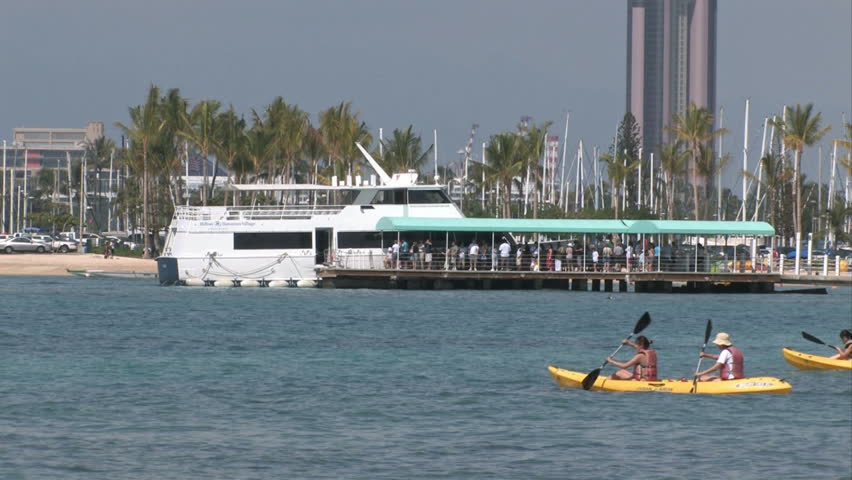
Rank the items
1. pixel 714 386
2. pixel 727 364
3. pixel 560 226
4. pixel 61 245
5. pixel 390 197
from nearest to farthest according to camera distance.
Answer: pixel 714 386 → pixel 727 364 → pixel 560 226 → pixel 390 197 → pixel 61 245

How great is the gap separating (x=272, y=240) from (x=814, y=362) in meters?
30.5

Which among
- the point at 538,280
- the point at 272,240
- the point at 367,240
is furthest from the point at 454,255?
the point at 272,240

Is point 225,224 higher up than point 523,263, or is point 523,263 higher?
point 225,224

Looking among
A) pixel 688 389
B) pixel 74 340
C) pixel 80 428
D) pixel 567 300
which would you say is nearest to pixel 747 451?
pixel 688 389

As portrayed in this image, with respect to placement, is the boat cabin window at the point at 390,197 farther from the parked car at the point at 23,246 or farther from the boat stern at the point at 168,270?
the parked car at the point at 23,246

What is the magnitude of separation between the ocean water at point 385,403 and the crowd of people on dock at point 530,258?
10080 mm

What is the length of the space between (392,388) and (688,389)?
5793mm

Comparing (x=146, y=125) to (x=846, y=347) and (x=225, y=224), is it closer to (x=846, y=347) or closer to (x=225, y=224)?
(x=225, y=224)

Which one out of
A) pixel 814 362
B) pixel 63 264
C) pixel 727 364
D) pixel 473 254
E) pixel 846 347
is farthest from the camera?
pixel 63 264

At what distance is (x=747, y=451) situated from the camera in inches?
829

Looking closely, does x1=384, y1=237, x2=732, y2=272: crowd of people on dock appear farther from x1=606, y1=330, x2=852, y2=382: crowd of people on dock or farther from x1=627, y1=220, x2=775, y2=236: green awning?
x1=606, y1=330, x2=852, y2=382: crowd of people on dock

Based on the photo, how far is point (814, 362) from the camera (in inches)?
1230

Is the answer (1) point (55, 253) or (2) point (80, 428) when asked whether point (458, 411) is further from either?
(1) point (55, 253)

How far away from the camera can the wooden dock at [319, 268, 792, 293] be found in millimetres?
57406
